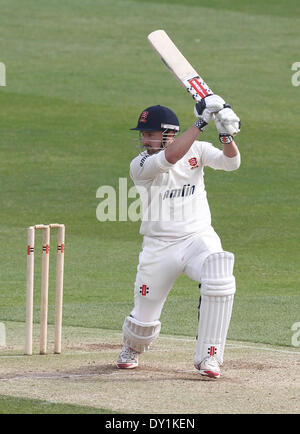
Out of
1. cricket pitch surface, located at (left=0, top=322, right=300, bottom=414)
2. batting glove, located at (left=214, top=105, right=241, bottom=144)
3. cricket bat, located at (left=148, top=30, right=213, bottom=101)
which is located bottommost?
cricket pitch surface, located at (left=0, top=322, right=300, bottom=414)

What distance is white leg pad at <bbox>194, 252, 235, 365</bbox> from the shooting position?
654 centimetres

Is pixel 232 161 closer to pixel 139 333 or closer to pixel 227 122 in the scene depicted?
pixel 227 122

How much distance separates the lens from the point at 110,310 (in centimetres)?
995

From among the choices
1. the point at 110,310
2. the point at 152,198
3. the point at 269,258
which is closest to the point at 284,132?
the point at 269,258

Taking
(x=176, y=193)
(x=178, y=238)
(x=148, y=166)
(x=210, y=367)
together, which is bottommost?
(x=210, y=367)

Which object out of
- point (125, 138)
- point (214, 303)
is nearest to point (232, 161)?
point (214, 303)

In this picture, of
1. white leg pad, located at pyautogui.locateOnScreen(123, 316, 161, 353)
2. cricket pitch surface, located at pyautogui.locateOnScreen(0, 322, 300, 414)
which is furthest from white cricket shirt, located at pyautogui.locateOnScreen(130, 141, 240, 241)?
cricket pitch surface, located at pyautogui.locateOnScreen(0, 322, 300, 414)

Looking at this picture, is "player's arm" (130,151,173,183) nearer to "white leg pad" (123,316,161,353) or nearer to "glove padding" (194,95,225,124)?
"glove padding" (194,95,225,124)

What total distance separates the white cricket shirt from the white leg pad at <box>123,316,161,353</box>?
61 cm

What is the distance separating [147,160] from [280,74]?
15923mm

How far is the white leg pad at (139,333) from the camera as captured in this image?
7004mm

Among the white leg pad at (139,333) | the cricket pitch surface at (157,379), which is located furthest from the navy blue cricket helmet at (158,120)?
the cricket pitch surface at (157,379)

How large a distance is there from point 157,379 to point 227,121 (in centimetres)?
173

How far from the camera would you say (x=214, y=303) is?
6.54 metres
